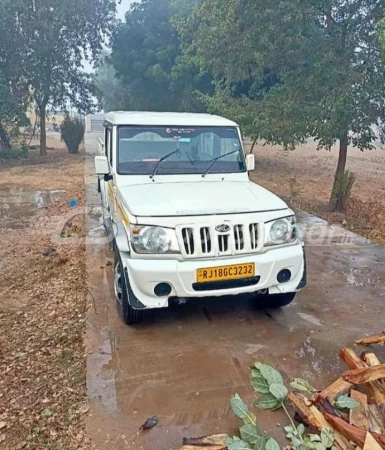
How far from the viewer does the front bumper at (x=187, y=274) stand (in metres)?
3.40

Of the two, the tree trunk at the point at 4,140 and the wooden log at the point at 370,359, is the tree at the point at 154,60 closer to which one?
the tree trunk at the point at 4,140

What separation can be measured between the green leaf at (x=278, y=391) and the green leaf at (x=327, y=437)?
1.26 ft

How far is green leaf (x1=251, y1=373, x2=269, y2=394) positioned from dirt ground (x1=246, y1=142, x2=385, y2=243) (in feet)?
17.1

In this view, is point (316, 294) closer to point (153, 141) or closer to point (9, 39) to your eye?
point (153, 141)

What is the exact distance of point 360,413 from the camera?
2.58 metres

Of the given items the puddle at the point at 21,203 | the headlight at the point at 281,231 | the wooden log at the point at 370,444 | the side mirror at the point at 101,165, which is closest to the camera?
the wooden log at the point at 370,444

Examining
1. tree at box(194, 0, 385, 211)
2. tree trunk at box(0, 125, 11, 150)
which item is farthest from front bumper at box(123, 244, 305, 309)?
tree trunk at box(0, 125, 11, 150)

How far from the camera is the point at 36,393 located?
308 centimetres

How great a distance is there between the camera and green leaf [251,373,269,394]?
9.36 ft

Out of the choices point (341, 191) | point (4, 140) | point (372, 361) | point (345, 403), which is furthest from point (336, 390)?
point (4, 140)

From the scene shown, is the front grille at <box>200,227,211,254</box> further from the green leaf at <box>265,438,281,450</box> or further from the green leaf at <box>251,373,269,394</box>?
the green leaf at <box>265,438,281,450</box>

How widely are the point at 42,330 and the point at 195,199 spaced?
195 centimetres

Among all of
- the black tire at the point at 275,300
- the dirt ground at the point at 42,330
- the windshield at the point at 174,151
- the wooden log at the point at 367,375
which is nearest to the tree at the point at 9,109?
the dirt ground at the point at 42,330

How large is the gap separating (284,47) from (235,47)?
1253 millimetres
